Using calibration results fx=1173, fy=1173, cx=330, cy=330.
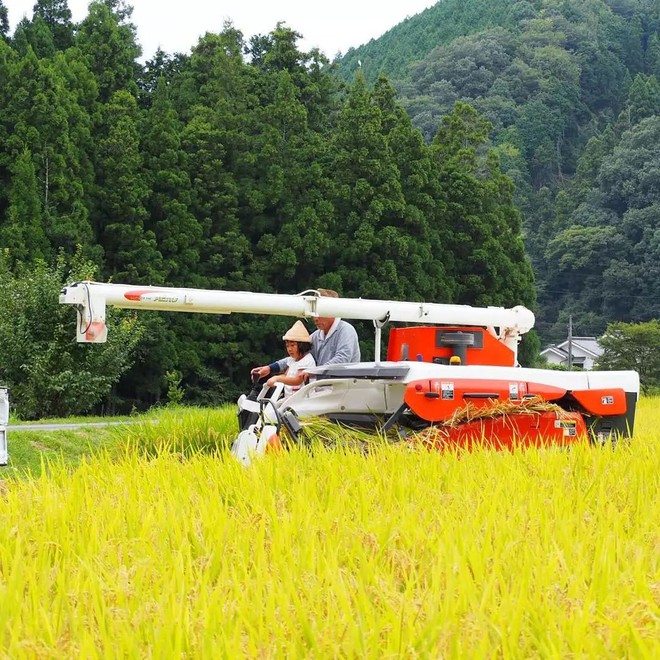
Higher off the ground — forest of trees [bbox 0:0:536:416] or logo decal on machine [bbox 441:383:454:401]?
forest of trees [bbox 0:0:536:416]

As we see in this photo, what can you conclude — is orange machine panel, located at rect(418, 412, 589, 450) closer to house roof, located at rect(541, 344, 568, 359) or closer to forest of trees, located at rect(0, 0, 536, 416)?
forest of trees, located at rect(0, 0, 536, 416)

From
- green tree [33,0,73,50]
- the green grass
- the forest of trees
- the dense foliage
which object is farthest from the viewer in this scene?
the dense foliage

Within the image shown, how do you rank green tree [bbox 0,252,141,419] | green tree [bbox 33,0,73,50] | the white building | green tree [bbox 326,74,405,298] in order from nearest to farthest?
green tree [bbox 0,252,141,419] → green tree [bbox 326,74,405,298] → green tree [bbox 33,0,73,50] → the white building

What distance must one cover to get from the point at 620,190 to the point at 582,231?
5294 mm

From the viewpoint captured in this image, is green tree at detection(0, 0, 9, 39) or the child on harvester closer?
the child on harvester

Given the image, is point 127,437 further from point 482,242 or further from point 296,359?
point 482,242

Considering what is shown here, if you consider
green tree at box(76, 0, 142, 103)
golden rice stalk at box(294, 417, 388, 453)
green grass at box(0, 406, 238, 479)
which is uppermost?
green tree at box(76, 0, 142, 103)

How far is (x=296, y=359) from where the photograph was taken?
34.1 ft

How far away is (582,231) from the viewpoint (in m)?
86.4

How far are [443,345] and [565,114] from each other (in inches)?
4049

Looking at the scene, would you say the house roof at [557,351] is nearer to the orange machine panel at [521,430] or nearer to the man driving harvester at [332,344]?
the man driving harvester at [332,344]

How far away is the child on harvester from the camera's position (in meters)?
9.56

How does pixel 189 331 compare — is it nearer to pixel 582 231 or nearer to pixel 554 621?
pixel 554 621

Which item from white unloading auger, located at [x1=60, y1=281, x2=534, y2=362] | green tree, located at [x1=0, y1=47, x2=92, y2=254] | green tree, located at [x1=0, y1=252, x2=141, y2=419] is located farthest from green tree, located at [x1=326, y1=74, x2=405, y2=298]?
white unloading auger, located at [x1=60, y1=281, x2=534, y2=362]
